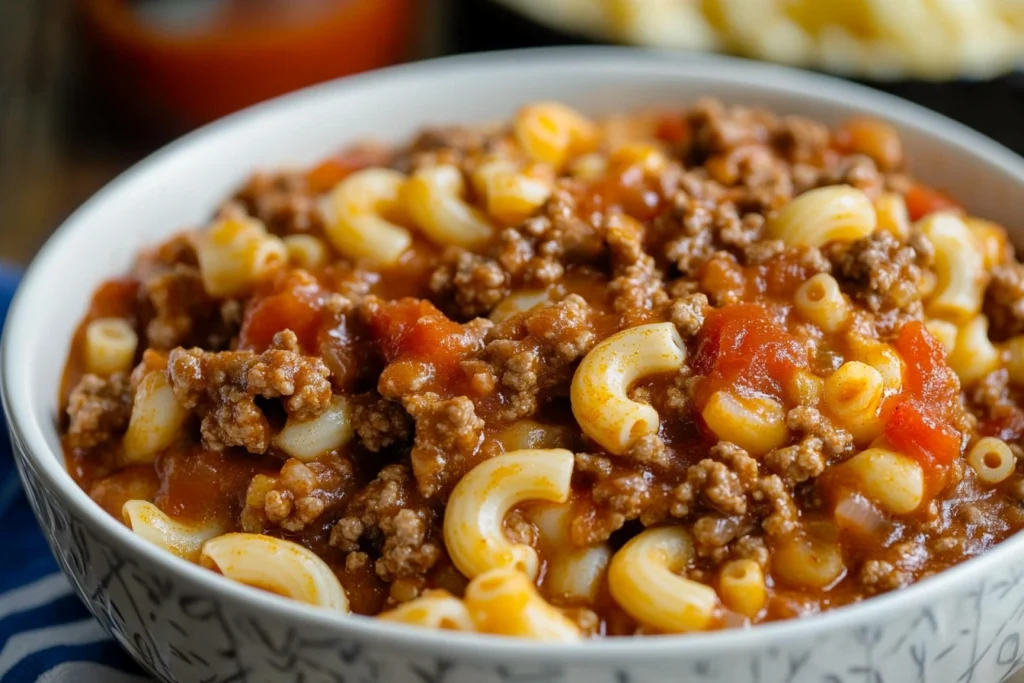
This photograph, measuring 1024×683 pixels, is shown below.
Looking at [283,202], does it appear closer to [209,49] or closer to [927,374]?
[927,374]

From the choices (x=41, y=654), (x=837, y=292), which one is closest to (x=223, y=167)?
(x=41, y=654)

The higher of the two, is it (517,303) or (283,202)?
(517,303)

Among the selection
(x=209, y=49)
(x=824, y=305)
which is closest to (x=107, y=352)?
(x=824, y=305)

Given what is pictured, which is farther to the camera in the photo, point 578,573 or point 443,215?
point 443,215

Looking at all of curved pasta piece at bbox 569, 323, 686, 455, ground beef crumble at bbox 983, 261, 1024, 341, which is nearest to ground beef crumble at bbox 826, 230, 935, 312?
ground beef crumble at bbox 983, 261, 1024, 341

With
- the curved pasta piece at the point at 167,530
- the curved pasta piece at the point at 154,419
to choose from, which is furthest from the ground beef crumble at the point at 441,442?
the curved pasta piece at the point at 154,419
